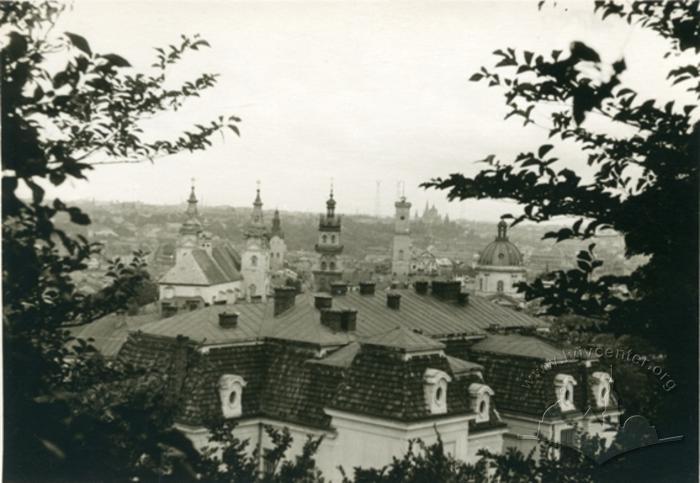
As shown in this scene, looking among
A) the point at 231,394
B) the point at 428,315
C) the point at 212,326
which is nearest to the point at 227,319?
the point at 212,326

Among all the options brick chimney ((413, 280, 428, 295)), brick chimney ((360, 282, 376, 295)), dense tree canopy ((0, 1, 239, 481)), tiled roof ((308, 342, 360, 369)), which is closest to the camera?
dense tree canopy ((0, 1, 239, 481))

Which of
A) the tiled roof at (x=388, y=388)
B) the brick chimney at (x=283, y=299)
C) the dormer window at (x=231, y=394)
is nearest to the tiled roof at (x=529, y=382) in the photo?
the tiled roof at (x=388, y=388)

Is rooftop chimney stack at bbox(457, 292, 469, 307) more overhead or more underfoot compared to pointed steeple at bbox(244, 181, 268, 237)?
more underfoot

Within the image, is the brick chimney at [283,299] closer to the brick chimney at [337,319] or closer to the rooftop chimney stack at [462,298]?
the brick chimney at [337,319]

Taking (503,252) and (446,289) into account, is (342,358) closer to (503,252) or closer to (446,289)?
(503,252)

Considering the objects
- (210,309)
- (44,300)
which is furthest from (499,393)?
(44,300)

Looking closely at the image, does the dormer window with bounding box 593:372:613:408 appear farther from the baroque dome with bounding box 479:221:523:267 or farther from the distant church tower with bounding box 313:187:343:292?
the distant church tower with bounding box 313:187:343:292

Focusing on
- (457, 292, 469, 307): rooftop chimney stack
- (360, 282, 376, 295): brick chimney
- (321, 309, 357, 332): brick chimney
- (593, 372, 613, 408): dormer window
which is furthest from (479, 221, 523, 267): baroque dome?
(457, 292, 469, 307): rooftop chimney stack

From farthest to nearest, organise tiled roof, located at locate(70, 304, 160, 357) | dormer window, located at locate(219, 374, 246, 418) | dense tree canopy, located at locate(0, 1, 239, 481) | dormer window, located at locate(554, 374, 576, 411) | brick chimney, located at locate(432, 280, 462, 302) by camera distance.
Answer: tiled roof, located at locate(70, 304, 160, 357)
brick chimney, located at locate(432, 280, 462, 302)
dormer window, located at locate(219, 374, 246, 418)
dormer window, located at locate(554, 374, 576, 411)
dense tree canopy, located at locate(0, 1, 239, 481)

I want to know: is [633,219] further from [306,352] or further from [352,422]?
[306,352]
